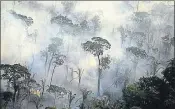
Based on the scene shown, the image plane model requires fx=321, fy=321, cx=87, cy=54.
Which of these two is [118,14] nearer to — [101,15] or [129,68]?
[101,15]

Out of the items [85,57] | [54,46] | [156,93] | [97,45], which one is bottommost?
[156,93]

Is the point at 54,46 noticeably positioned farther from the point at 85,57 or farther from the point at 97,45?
the point at 97,45

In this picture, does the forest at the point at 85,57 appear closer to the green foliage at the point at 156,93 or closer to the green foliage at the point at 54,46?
the green foliage at the point at 156,93

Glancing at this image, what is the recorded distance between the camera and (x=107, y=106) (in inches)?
1943

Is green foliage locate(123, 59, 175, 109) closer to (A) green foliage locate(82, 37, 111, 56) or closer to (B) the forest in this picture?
(B) the forest

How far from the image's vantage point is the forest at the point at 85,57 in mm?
56938

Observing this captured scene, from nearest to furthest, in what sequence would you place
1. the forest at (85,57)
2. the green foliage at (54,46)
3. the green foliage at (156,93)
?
1. the green foliage at (156,93)
2. the forest at (85,57)
3. the green foliage at (54,46)

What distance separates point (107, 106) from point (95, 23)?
219 feet

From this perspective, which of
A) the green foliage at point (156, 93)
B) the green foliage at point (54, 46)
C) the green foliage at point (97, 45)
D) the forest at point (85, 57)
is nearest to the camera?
the green foliage at point (156, 93)

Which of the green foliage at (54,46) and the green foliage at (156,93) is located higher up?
the green foliage at (54,46)

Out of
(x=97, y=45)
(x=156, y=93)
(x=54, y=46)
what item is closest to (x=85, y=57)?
(x=54, y=46)

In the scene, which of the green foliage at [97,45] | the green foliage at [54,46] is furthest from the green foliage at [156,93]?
the green foliage at [54,46]

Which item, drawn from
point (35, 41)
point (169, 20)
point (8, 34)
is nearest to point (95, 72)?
point (35, 41)

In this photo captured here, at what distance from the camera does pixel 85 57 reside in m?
98.8
